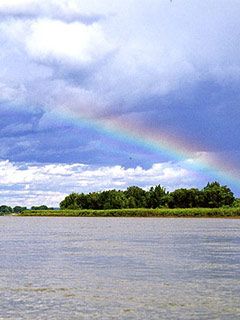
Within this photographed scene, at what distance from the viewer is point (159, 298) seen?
3344 cm

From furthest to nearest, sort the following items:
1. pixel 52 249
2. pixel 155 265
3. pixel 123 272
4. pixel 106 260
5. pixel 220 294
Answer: pixel 52 249 < pixel 106 260 < pixel 155 265 < pixel 123 272 < pixel 220 294

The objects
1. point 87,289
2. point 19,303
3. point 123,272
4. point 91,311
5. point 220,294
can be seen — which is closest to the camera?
point 91,311

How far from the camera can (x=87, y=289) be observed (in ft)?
121

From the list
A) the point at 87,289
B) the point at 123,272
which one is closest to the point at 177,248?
the point at 123,272

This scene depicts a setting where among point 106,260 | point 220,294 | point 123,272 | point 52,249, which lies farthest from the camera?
point 52,249

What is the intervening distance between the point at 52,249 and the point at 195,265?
22531mm

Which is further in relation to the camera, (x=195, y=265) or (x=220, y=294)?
→ (x=195, y=265)

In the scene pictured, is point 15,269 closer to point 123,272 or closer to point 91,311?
point 123,272

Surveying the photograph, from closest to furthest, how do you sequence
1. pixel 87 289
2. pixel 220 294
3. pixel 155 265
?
pixel 220 294
pixel 87 289
pixel 155 265

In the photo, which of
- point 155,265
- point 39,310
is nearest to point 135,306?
point 39,310

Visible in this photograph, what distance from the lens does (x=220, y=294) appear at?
113ft

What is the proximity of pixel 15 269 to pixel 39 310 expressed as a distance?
18442mm

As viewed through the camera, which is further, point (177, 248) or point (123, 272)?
point (177, 248)

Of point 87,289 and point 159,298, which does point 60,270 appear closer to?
point 87,289
